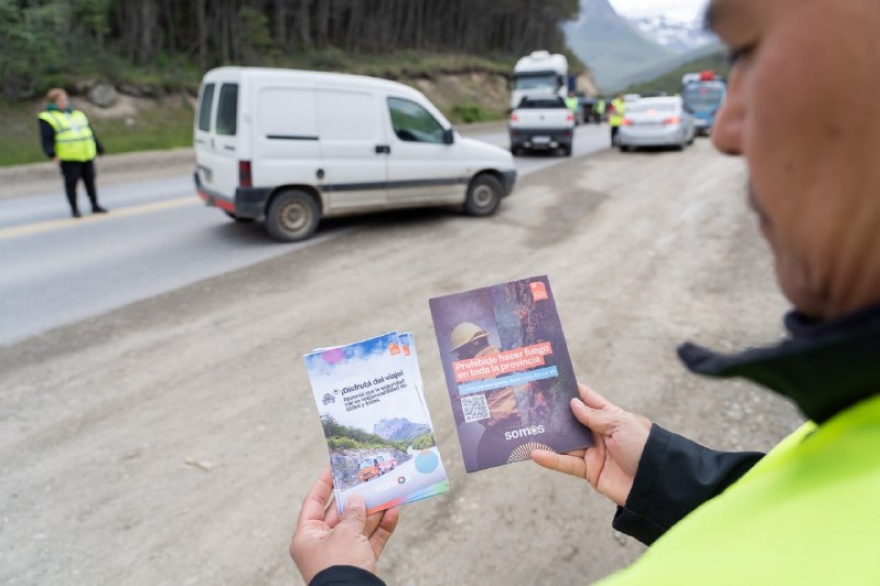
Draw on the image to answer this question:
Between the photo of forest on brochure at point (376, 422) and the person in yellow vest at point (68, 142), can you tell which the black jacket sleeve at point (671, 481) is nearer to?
the photo of forest on brochure at point (376, 422)

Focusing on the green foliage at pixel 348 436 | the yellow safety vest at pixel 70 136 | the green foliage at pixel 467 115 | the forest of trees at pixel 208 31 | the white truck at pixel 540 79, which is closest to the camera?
the green foliage at pixel 348 436

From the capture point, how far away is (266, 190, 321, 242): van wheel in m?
8.39

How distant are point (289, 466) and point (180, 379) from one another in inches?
61.1

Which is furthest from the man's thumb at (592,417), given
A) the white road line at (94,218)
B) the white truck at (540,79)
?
the white truck at (540,79)

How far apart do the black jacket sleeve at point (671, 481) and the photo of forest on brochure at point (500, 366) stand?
0.27 m

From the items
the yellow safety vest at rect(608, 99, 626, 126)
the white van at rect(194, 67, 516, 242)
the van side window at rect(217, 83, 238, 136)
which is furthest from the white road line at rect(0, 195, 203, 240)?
the yellow safety vest at rect(608, 99, 626, 126)

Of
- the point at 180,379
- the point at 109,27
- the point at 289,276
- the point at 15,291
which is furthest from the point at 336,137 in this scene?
the point at 109,27

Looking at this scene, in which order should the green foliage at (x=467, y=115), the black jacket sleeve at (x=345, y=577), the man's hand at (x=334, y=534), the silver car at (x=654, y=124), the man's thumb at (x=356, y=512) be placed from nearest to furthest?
the black jacket sleeve at (x=345, y=577) → the man's hand at (x=334, y=534) → the man's thumb at (x=356, y=512) → the silver car at (x=654, y=124) → the green foliage at (x=467, y=115)

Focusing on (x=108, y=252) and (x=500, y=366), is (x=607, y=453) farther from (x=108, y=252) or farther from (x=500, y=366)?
(x=108, y=252)

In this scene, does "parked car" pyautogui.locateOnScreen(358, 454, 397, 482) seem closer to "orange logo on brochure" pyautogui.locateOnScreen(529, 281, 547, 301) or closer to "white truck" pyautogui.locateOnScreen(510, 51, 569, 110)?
"orange logo on brochure" pyautogui.locateOnScreen(529, 281, 547, 301)

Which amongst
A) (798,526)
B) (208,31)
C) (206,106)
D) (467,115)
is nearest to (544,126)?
(206,106)

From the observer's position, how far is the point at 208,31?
3008 cm

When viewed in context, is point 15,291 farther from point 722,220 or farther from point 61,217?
point 722,220

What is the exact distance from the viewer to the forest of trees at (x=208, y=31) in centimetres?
1972
